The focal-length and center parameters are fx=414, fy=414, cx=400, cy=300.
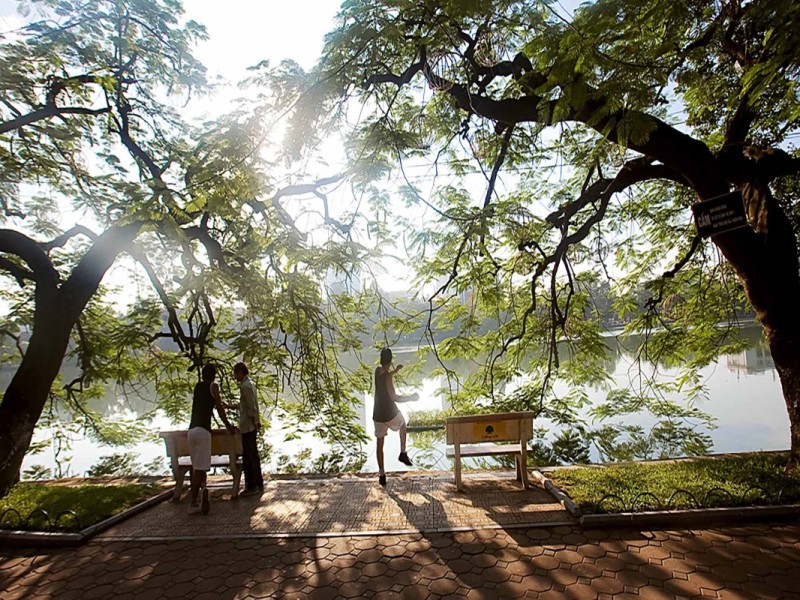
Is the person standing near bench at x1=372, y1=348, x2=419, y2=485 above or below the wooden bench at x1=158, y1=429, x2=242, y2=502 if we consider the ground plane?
above

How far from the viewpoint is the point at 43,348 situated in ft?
20.9

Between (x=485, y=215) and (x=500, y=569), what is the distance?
13.9 ft

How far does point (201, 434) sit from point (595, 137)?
24.2 feet

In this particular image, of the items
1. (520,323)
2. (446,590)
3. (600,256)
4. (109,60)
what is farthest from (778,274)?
(109,60)

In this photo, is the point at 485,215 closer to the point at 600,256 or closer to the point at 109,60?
the point at 600,256

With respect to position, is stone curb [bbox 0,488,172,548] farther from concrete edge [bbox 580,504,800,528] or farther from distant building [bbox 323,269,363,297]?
concrete edge [bbox 580,504,800,528]

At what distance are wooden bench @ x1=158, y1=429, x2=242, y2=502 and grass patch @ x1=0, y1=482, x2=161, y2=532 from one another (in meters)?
0.48

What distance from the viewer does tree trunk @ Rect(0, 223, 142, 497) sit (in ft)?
19.6

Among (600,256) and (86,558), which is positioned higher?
(600,256)

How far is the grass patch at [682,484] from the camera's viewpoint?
388 centimetres

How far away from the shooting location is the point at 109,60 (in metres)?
7.28

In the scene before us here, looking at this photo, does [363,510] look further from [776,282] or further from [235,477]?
[776,282]

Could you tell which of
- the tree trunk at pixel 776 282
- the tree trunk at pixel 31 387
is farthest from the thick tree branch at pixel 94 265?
the tree trunk at pixel 776 282

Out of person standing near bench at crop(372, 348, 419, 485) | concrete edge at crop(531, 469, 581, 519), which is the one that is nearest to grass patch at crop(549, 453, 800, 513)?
concrete edge at crop(531, 469, 581, 519)
